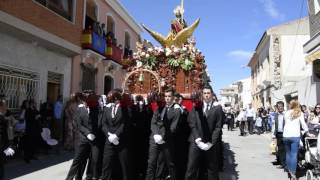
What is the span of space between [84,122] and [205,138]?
7.40 ft

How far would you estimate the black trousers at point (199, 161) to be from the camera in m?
6.52

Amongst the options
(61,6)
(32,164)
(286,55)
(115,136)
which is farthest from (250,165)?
(286,55)

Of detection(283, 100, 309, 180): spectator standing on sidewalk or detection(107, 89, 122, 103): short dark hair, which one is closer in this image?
detection(107, 89, 122, 103): short dark hair

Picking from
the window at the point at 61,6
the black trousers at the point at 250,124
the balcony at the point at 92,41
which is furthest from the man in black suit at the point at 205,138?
the black trousers at the point at 250,124

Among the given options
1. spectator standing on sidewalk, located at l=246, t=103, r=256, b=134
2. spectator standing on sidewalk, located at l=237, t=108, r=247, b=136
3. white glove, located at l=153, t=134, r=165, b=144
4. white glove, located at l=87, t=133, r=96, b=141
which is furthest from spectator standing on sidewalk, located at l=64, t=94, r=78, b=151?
spectator standing on sidewalk, located at l=246, t=103, r=256, b=134

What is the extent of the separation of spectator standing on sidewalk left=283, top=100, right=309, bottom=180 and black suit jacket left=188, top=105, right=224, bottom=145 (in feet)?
7.08

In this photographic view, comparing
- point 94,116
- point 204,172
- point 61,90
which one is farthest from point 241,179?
point 61,90

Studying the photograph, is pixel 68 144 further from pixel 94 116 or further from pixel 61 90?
pixel 94 116

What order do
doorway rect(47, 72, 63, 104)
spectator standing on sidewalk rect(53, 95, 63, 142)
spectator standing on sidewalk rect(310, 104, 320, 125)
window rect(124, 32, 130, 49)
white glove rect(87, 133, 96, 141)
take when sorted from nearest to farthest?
white glove rect(87, 133, 96, 141), spectator standing on sidewalk rect(310, 104, 320, 125), spectator standing on sidewalk rect(53, 95, 63, 142), doorway rect(47, 72, 63, 104), window rect(124, 32, 130, 49)

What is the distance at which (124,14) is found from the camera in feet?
76.1

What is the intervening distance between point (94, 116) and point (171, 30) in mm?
4630

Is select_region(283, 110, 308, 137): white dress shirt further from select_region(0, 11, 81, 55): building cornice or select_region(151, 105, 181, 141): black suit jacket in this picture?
select_region(0, 11, 81, 55): building cornice

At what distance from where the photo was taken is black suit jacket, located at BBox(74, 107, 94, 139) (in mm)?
7143

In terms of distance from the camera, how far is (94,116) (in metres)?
7.29
